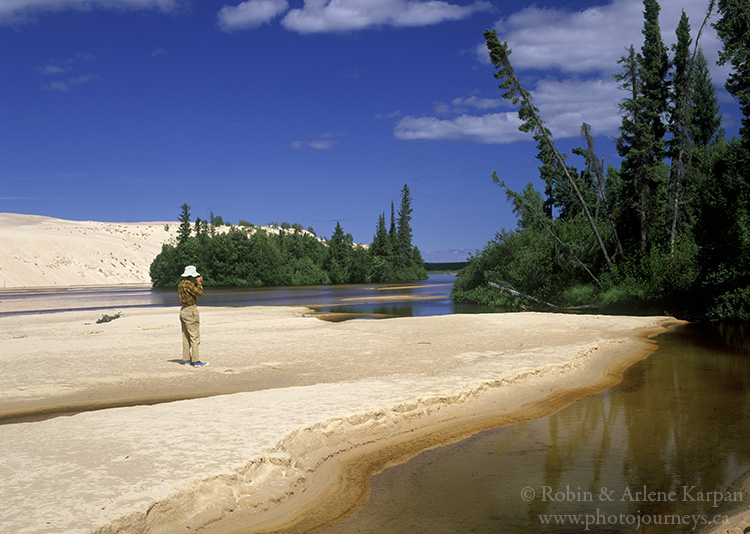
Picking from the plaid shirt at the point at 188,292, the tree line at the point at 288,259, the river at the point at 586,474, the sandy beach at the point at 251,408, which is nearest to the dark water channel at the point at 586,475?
the river at the point at 586,474

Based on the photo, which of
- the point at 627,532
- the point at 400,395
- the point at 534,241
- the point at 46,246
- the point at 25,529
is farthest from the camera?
the point at 46,246

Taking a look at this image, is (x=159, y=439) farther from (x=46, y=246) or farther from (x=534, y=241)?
(x=46, y=246)

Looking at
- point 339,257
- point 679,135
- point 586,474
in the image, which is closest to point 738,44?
point 679,135

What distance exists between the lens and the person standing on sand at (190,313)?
12344mm

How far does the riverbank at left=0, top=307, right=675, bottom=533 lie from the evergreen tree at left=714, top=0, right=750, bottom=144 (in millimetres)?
13210

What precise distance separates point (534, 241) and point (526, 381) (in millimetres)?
28464

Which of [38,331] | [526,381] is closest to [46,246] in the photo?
[38,331]

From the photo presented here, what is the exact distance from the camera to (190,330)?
501 inches

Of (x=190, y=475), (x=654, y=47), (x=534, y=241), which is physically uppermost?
(x=654, y=47)

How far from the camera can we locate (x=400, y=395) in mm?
9398

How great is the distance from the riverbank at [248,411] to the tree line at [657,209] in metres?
9.81

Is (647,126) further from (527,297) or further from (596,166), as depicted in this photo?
(527,297)

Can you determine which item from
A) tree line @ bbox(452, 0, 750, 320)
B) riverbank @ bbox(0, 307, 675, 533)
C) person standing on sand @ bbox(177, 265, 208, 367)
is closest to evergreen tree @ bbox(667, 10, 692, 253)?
tree line @ bbox(452, 0, 750, 320)

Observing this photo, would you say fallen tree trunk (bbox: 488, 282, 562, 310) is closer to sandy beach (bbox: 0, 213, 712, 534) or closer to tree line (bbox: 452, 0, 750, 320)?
tree line (bbox: 452, 0, 750, 320)
